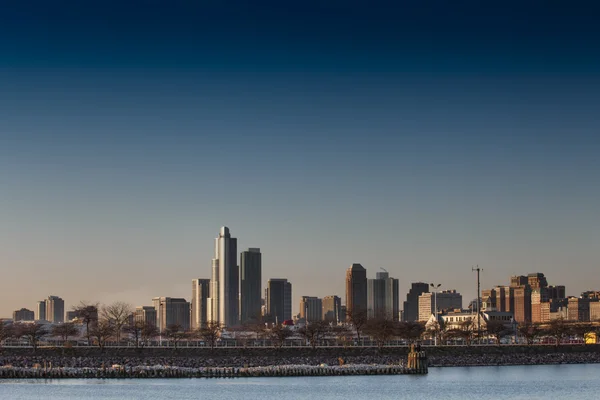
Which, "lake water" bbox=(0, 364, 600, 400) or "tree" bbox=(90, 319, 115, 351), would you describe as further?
"tree" bbox=(90, 319, 115, 351)

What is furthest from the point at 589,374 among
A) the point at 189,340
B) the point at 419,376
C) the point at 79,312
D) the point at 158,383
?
the point at 79,312

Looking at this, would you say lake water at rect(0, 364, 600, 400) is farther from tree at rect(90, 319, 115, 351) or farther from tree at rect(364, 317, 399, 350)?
tree at rect(90, 319, 115, 351)

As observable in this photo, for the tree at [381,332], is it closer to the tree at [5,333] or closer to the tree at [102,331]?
the tree at [102,331]

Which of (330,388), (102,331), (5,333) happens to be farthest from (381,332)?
(5,333)

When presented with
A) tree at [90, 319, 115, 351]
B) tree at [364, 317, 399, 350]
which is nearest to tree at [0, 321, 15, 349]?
tree at [90, 319, 115, 351]

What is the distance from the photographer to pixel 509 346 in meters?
166

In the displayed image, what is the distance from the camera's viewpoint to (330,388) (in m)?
107

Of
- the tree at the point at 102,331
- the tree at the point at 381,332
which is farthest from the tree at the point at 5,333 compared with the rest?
the tree at the point at 381,332

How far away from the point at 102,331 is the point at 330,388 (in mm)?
57650

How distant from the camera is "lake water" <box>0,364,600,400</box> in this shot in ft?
323

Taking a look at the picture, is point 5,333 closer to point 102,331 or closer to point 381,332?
point 102,331

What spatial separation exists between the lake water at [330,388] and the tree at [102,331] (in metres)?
34.7

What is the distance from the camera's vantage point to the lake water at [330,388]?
98.6 meters

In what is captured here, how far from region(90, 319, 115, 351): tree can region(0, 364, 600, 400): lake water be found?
1365 inches
